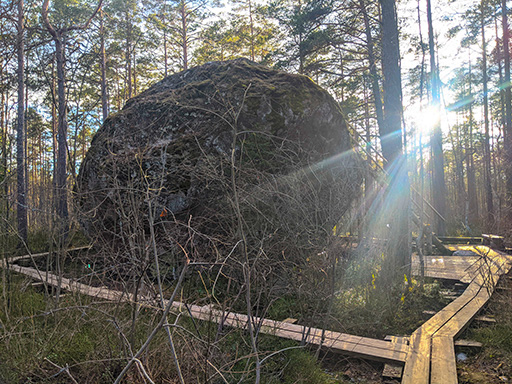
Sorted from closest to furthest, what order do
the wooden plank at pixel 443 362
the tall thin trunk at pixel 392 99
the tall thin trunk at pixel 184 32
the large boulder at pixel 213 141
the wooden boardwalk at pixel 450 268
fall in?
the wooden plank at pixel 443 362 < the large boulder at pixel 213 141 < the wooden boardwalk at pixel 450 268 < the tall thin trunk at pixel 392 99 < the tall thin trunk at pixel 184 32

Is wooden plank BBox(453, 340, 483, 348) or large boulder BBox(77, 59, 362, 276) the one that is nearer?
wooden plank BBox(453, 340, 483, 348)

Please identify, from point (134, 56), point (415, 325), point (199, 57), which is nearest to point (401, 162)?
point (415, 325)

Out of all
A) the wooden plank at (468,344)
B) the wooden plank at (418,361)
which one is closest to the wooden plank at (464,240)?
the wooden plank at (468,344)

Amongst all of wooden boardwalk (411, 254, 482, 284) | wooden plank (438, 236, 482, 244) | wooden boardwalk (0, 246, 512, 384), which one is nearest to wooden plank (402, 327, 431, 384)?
wooden boardwalk (0, 246, 512, 384)

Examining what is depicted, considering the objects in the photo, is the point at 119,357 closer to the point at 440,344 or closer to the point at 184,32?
the point at 440,344

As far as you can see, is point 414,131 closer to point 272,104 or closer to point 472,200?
point 472,200

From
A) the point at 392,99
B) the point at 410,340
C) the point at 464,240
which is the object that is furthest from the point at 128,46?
the point at 410,340

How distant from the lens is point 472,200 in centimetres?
1992

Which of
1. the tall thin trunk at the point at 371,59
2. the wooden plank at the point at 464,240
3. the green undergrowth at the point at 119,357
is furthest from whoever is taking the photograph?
the wooden plank at the point at 464,240

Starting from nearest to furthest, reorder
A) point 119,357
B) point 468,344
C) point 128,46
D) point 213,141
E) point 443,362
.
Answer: point 119,357 → point 443,362 → point 468,344 → point 213,141 → point 128,46

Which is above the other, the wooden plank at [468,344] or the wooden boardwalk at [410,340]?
the wooden boardwalk at [410,340]

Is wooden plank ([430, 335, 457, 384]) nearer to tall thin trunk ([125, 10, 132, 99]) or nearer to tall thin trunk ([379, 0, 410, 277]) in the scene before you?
tall thin trunk ([379, 0, 410, 277])

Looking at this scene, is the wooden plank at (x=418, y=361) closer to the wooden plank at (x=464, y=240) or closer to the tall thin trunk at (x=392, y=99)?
the tall thin trunk at (x=392, y=99)

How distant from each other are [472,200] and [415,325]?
19.1 m
